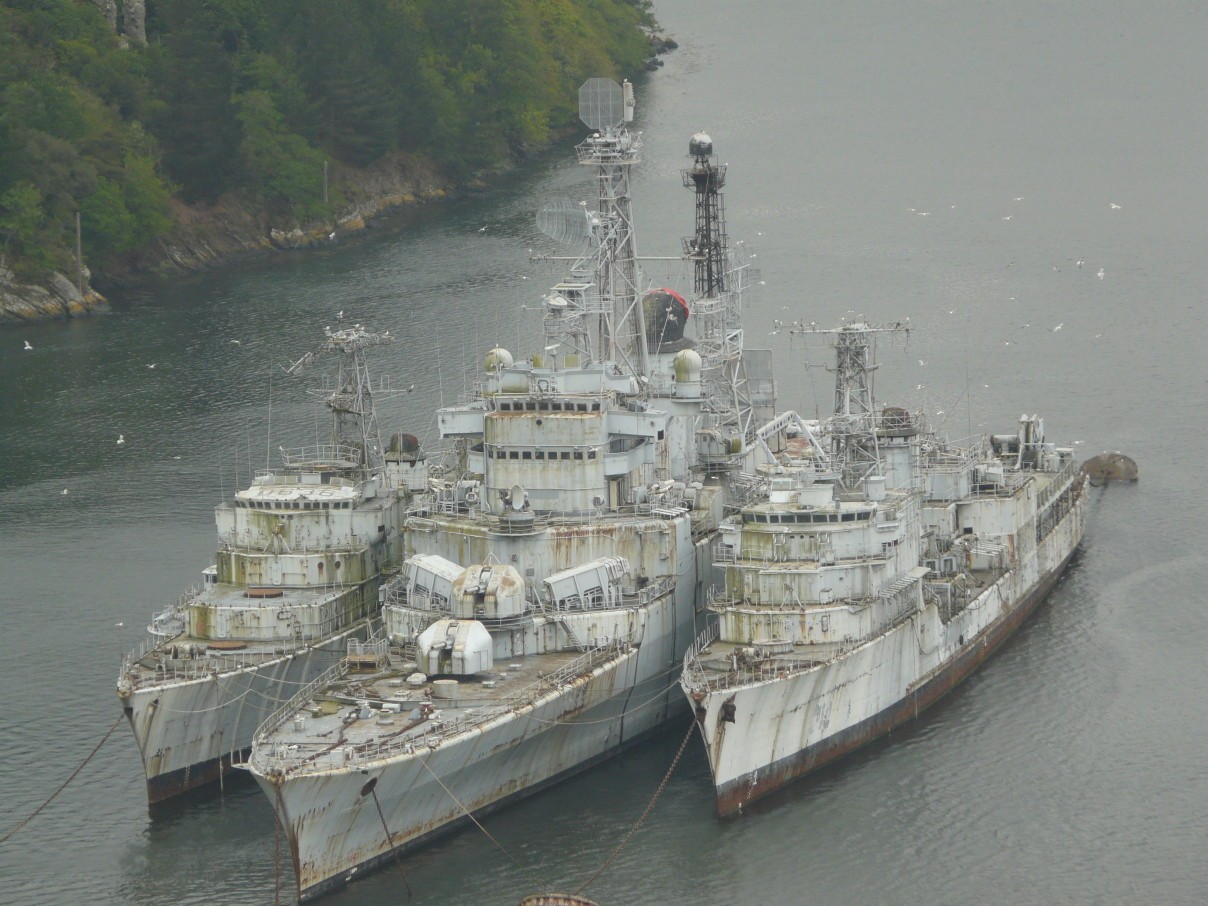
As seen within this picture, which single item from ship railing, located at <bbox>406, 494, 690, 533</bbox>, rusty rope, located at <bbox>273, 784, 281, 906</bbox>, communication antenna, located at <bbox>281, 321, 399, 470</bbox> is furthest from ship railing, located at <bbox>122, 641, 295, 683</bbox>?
communication antenna, located at <bbox>281, 321, 399, 470</bbox>

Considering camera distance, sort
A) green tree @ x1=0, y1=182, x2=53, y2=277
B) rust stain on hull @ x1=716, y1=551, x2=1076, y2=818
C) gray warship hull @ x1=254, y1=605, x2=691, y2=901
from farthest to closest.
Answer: green tree @ x1=0, y1=182, x2=53, y2=277 < rust stain on hull @ x1=716, y1=551, x2=1076, y2=818 < gray warship hull @ x1=254, y1=605, x2=691, y2=901

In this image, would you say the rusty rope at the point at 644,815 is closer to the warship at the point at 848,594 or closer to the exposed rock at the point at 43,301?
the warship at the point at 848,594

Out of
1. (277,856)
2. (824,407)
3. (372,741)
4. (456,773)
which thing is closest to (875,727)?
(456,773)

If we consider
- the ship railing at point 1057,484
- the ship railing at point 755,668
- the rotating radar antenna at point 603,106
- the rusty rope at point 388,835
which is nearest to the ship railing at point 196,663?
the rusty rope at point 388,835

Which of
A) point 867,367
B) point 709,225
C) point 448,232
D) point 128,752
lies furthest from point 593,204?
point 128,752

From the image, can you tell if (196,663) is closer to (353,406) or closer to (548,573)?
(548,573)

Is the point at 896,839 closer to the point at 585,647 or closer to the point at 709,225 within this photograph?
the point at 585,647

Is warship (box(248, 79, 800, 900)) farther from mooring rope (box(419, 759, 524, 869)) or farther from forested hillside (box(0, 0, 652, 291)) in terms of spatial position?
forested hillside (box(0, 0, 652, 291))
